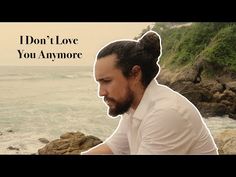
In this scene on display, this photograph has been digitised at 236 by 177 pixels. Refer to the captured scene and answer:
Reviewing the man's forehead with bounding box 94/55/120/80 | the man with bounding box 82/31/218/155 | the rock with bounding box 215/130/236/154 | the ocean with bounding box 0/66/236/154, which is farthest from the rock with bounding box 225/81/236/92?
the man's forehead with bounding box 94/55/120/80

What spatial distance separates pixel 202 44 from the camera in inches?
179

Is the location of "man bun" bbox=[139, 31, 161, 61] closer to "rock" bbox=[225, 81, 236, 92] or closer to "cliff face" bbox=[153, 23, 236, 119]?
A: "cliff face" bbox=[153, 23, 236, 119]

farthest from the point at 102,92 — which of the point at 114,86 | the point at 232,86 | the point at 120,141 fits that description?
the point at 232,86

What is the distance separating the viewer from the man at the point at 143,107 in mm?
3584

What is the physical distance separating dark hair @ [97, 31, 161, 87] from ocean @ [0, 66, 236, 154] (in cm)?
57

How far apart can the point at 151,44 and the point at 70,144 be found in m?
1.28

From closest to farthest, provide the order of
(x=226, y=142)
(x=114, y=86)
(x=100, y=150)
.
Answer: (x=114, y=86)
(x=100, y=150)
(x=226, y=142)

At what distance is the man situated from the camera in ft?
11.8

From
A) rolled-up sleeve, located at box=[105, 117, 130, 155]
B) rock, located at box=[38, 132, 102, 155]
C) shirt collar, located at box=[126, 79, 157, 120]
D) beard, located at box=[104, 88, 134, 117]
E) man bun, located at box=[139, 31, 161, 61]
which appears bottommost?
rock, located at box=[38, 132, 102, 155]

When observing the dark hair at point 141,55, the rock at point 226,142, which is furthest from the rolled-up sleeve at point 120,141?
the rock at point 226,142

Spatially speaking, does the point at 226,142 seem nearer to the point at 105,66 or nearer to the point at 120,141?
the point at 120,141

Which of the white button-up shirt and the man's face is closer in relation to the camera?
the white button-up shirt

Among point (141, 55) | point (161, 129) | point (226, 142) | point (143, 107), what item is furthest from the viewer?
point (226, 142)

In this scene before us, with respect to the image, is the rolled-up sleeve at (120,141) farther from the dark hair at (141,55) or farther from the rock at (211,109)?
the rock at (211,109)
